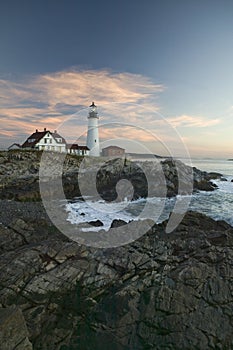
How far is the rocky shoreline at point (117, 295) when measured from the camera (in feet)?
20.2

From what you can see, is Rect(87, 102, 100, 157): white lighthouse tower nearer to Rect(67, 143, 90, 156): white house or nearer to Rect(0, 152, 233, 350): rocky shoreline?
Rect(67, 143, 90, 156): white house

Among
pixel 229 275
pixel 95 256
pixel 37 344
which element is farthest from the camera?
pixel 95 256

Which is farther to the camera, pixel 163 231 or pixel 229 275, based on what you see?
pixel 163 231

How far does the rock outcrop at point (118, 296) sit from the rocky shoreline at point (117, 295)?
0.02 metres

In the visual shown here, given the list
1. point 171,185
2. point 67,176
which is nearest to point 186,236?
point 171,185

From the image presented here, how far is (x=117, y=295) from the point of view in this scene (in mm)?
7207

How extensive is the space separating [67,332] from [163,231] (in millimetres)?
6819

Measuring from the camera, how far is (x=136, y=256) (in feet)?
29.1

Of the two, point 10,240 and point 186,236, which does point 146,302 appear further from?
point 10,240

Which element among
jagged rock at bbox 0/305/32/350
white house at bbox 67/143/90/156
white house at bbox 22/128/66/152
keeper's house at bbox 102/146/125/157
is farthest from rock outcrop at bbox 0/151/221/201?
jagged rock at bbox 0/305/32/350

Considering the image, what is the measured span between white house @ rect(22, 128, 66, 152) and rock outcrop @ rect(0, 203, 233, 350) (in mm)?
44492

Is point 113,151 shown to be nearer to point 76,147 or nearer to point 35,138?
point 76,147

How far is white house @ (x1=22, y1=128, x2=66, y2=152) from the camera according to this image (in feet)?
170

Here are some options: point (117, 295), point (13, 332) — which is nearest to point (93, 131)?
point (117, 295)
